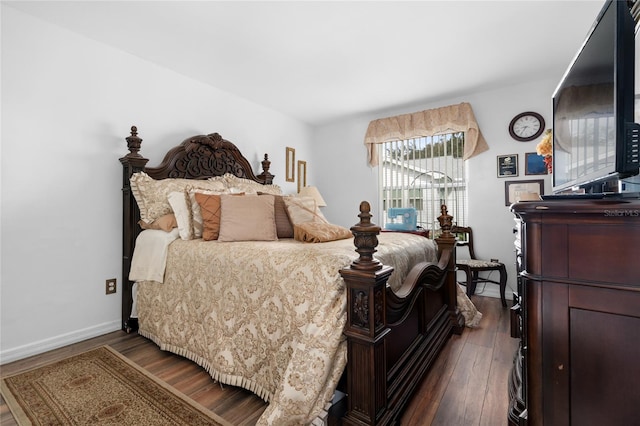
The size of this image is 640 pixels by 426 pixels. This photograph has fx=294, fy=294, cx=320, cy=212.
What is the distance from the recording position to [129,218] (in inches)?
98.6

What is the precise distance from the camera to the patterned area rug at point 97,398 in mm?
1406

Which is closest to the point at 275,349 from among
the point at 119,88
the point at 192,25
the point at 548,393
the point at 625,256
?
the point at 548,393

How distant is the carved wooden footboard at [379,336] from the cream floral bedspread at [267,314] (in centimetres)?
7

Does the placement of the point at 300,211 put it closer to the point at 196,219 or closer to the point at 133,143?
the point at 196,219

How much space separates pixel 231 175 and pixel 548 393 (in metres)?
3.08

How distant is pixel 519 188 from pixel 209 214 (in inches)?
134

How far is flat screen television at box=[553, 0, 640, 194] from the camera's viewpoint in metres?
0.80

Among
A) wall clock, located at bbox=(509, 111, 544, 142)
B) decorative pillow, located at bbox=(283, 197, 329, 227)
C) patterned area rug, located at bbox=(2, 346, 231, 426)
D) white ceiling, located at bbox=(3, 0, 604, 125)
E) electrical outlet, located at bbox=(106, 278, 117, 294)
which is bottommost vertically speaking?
patterned area rug, located at bbox=(2, 346, 231, 426)

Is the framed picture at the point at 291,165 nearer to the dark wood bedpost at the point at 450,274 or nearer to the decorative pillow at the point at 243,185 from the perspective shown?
the decorative pillow at the point at 243,185

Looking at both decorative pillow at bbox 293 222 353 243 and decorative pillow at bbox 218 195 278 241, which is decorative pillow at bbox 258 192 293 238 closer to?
decorative pillow at bbox 218 195 278 241

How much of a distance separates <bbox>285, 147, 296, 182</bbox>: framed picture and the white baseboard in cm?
275

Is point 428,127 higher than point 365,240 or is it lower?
higher

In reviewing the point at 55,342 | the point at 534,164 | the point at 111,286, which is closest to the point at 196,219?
the point at 111,286

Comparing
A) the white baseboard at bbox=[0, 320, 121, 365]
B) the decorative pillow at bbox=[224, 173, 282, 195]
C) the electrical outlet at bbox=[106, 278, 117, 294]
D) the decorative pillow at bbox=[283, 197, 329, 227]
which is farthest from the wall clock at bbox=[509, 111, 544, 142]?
the white baseboard at bbox=[0, 320, 121, 365]
